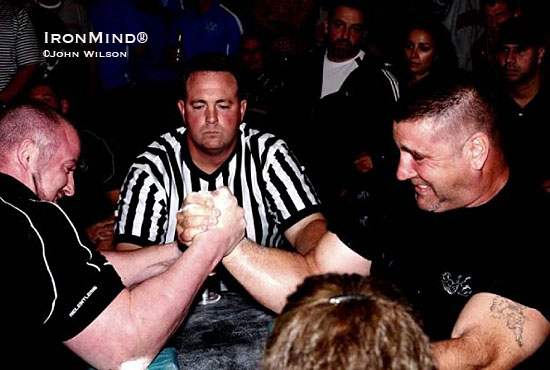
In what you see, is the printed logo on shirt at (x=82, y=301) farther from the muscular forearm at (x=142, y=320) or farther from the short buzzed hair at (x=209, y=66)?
the short buzzed hair at (x=209, y=66)

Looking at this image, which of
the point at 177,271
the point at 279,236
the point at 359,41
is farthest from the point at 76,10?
the point at 177,271

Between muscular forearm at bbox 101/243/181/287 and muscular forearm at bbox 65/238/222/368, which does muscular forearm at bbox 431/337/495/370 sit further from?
muscular forearm at bbox 101/243/181/287

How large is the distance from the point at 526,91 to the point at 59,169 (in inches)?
125

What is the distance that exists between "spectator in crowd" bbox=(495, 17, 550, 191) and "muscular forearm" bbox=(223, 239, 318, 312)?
2.09 meters

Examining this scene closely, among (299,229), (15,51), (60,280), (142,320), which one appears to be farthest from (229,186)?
(15,51)

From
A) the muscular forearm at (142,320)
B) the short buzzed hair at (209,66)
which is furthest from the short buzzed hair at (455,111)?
the short buzzed hair at (209,66)

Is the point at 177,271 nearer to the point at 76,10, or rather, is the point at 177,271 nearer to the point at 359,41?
the point at 359,41

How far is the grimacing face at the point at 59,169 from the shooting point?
2.07 meters

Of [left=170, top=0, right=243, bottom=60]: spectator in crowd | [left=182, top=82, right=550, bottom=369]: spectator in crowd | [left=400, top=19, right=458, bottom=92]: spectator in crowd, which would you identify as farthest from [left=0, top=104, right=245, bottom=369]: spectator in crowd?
[left=170, top=0, right=243, bottom=60]: spectator in crowd

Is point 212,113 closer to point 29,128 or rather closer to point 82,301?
point 29,128

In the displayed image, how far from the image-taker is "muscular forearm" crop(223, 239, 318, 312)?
2.21 metres

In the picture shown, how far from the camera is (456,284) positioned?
1965 mm

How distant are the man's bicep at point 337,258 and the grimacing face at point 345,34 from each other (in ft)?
8.85

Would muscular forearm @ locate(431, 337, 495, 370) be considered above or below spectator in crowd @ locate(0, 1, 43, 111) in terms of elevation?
below
